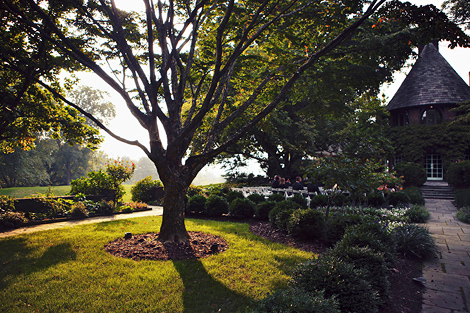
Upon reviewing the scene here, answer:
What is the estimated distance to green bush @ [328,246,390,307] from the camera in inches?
148

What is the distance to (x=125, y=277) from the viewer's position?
4.46 metres

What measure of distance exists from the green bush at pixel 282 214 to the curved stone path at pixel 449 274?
3.37 metres

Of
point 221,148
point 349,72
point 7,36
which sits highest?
point 7,36

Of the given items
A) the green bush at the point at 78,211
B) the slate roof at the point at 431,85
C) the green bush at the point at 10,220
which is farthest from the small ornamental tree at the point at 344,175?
the slate roof at the point at 431,85

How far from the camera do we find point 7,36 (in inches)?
288

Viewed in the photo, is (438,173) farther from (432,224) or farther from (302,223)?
(302,223)

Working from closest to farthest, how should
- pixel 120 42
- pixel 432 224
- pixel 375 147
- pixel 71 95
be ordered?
1. pixel 120 42
2. pixel 432 224
3. pixel 375 147
4. pixel 71 95

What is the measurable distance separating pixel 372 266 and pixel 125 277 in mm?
3977

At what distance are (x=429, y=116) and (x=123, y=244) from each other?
27327 mm

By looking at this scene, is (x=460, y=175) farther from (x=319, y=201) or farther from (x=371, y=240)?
(x=371, y=240)

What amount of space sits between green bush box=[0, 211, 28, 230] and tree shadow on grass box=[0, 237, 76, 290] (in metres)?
1.82

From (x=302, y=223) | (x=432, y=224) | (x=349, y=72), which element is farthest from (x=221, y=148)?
(x=432, y=224)

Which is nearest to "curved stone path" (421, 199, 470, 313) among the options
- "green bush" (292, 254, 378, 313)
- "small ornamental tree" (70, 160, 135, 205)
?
"green bush" (292, 254, 378, 313)

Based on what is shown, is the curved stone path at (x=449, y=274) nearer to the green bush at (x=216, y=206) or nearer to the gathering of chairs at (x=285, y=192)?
the gathering of chairs at (x=285, y=192)
